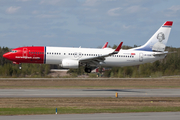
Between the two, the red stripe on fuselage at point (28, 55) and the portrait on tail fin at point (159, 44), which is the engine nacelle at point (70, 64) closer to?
the red stripe on fuselage at point (28, 55)

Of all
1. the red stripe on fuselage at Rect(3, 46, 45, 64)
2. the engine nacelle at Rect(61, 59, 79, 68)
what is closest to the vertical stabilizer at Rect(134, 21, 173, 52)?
the engine nacelle at Rect(61, 59, 79, 68)

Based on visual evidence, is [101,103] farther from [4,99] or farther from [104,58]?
[104,58]

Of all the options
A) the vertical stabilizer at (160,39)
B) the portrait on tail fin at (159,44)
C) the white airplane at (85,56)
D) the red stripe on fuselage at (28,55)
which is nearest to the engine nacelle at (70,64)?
the white airplane at (85,56)

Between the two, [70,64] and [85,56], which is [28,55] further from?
[85,56]

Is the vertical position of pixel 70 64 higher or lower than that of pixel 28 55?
lower

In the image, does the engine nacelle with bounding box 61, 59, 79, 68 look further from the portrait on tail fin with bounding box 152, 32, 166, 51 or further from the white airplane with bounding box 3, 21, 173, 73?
the portrait on tail fin with bounding box 152, 32, 166, 51

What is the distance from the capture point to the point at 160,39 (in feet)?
150

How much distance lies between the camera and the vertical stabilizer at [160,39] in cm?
4491

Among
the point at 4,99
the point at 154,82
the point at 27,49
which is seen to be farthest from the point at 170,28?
the point at 4,99

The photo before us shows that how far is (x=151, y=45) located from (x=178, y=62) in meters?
19.2

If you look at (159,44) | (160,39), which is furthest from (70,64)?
(160,39)

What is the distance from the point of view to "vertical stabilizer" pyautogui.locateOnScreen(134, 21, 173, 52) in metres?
44.9

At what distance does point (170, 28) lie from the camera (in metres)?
46.1

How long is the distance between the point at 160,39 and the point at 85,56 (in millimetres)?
14240
